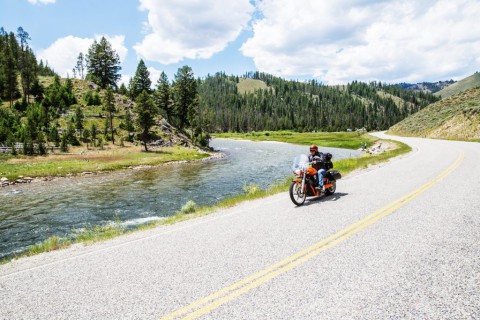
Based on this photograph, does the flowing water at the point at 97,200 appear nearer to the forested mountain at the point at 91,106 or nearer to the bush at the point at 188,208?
the bush at the point at 188,208

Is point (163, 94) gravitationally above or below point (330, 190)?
above

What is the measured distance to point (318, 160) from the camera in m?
12.2

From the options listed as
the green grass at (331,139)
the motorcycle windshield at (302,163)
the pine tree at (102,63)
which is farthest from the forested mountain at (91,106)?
the motorcycle windshield at (302,163)

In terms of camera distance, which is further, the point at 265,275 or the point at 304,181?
the point at 304,181

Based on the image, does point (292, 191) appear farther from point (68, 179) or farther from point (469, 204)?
point (68, 179)

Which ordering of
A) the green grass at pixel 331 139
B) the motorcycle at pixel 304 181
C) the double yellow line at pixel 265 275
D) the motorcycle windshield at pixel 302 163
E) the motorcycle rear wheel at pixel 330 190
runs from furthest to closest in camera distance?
1. the green grass at pixel 331 139
2. the motorcycle rear wheel at pixel 330 190
3. the motorcycle windshield at pixel 302 163
4. the motorcycle at pixel 304 181
5. the double yellow line at pixel 265 275

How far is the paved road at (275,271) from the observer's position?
4.61 meters

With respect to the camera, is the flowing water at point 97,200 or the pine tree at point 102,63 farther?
the pine tree at point 102,63

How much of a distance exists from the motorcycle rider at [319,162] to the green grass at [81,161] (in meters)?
33.8

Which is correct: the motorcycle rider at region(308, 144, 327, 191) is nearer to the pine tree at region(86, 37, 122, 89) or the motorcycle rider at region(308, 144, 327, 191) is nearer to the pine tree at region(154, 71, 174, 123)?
the pine tree at region(154, 71, 174, 123)

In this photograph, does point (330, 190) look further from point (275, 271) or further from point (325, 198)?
point (275, 271)

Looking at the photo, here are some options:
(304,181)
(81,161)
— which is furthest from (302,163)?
(81,161)

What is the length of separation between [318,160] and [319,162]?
0.49 feet

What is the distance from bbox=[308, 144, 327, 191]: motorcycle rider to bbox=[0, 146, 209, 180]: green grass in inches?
1329
